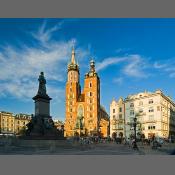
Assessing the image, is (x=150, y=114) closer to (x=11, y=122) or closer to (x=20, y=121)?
(x=11, y=122)

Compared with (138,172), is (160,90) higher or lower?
higher

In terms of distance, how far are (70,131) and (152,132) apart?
118 feet

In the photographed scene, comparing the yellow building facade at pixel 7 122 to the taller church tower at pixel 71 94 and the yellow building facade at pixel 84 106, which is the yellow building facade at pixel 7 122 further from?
the yellow building facade at pixel 84 106

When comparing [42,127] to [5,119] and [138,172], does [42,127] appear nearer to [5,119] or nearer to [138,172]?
[138,172]

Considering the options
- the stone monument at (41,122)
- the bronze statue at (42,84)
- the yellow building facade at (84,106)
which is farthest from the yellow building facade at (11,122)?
the stone monument at (41,122)

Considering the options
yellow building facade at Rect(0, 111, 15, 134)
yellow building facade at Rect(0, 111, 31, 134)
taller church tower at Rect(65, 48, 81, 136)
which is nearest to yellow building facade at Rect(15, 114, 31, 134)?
yellow building facade at Rect(0, 111, 31, 134)

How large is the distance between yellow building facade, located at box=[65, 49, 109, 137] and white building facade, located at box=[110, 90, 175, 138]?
18652 mm

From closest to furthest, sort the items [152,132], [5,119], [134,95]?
1. [152,132]
2. [134,95]
3. [5,119]

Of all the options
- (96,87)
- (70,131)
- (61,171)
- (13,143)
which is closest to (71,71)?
(96,87)

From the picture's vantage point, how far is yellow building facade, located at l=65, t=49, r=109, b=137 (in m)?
94.1

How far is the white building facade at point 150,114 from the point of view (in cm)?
6688

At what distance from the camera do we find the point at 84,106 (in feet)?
324

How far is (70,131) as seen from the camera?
96562 millimetres

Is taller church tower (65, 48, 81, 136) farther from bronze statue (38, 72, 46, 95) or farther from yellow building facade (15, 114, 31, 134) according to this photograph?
bronze statue (38, 72, 46, 95)
